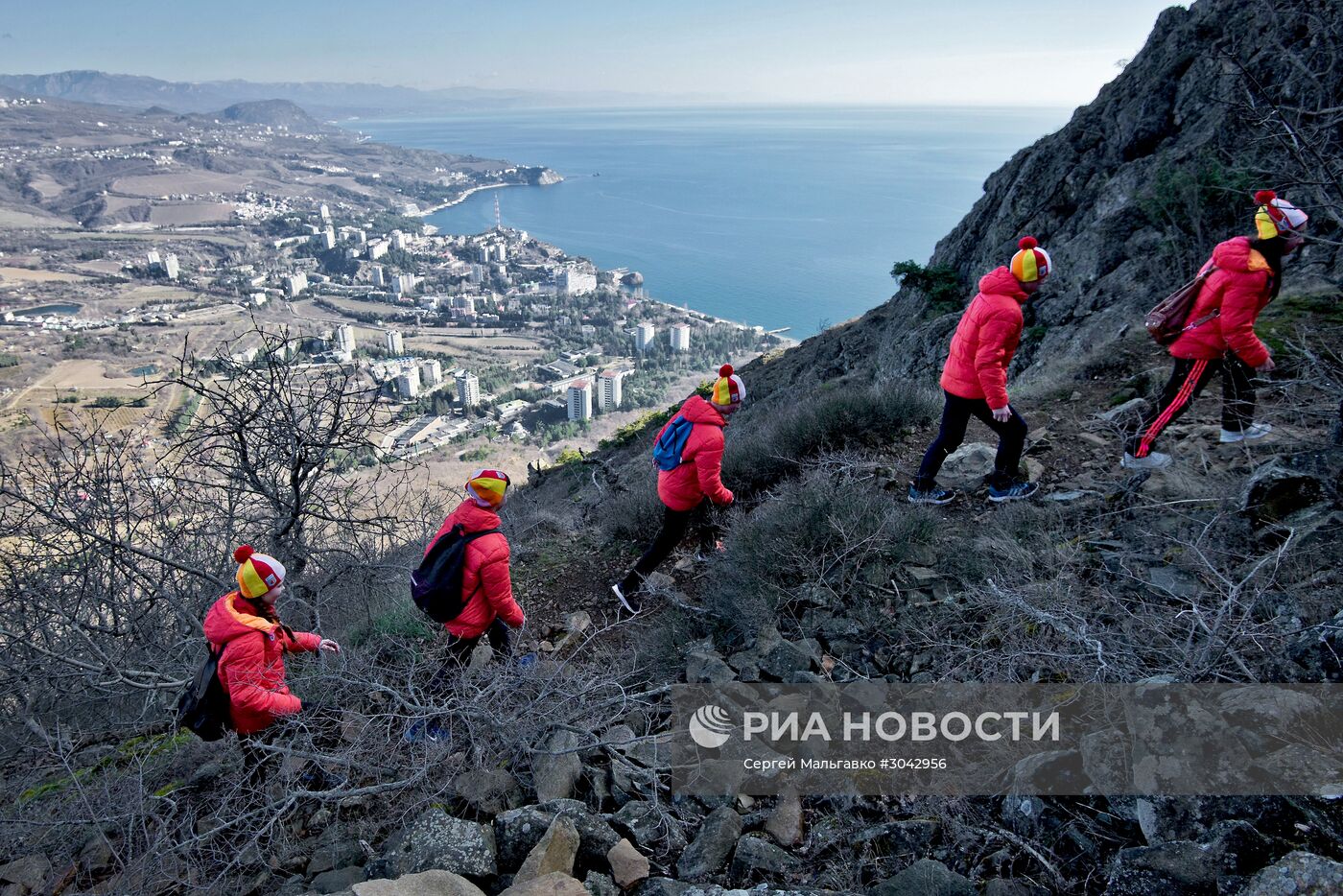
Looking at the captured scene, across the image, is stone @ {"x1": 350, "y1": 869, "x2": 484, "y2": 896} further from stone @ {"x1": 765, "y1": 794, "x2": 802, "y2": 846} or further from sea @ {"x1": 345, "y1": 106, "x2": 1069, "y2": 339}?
sea @ {"x1": 345, "y1": 106, "x2": 1069, "y2": 339}

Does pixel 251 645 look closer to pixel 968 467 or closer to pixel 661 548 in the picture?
pixel 661 548

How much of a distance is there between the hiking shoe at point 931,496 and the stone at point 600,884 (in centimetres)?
315

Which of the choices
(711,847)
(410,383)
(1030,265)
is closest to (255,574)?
(711,847)

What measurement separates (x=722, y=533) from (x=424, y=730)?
271cm

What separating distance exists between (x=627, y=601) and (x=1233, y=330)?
4.07 metres

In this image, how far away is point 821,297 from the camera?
165ft

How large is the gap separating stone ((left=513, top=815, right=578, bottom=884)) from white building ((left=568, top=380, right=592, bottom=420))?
994 inches

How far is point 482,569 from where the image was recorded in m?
3.49

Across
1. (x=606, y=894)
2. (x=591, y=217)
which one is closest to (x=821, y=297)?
(x=591, y=217)

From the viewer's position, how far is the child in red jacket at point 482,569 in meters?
3.41

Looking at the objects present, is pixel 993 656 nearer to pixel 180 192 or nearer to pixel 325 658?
pixel 325 658

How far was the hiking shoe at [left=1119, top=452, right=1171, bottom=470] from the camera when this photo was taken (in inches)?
174

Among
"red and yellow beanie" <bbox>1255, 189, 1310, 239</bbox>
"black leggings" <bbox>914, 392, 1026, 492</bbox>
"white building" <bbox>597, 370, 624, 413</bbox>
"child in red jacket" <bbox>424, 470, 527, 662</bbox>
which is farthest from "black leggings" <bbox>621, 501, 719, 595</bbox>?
"white building" <bbox>597, 370, 624, 413</bbox>

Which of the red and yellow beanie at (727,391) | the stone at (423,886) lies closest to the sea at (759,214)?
the red and yellow beanie at (727,391)
